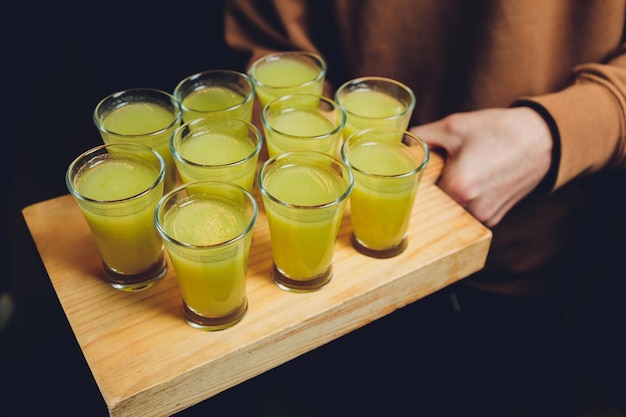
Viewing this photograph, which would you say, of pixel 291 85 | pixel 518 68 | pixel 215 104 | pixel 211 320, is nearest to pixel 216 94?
pixel 215 104

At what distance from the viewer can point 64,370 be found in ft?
6.08

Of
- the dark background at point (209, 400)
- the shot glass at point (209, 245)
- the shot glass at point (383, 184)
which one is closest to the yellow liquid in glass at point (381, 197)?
the shot glass at point (383, 184)

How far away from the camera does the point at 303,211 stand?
37.2 inches

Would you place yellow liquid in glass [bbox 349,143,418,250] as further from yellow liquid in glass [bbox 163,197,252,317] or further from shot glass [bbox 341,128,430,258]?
yellow liquid in glass [bbox 163,197,252,317]

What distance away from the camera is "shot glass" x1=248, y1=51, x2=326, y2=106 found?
1.27 meters

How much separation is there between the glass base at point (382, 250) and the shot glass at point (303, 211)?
80 millimetres

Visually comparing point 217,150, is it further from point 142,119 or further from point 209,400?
point 209,400

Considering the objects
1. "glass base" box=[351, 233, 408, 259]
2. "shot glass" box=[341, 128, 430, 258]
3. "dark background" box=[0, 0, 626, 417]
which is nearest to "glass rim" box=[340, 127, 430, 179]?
"shot glass" box=[341, 128, 430, 258]

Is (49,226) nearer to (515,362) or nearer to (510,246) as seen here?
(510,246)

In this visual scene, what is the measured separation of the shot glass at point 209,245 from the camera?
0.89m

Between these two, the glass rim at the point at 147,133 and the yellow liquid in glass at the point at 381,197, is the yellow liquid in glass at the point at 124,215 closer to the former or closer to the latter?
the glass rim at the point at 147,133

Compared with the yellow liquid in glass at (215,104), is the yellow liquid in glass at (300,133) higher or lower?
lower

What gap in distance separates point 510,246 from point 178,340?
2.76 ft

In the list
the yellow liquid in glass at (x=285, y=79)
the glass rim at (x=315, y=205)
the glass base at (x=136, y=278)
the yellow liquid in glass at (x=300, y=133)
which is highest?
the glass rim at (x=315, y=205)
